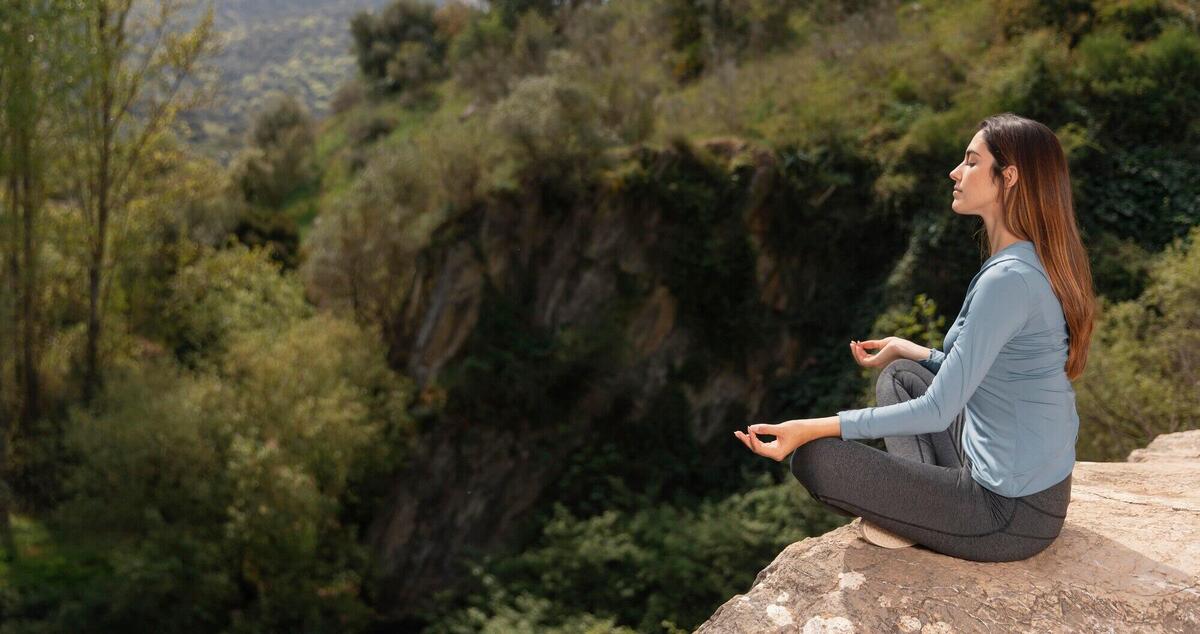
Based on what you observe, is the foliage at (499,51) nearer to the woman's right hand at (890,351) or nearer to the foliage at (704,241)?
the foliage at (704,241)

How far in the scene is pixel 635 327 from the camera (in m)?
13.1

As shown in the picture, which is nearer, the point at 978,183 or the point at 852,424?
the point at 852,424

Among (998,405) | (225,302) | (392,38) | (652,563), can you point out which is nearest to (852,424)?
(998,405)

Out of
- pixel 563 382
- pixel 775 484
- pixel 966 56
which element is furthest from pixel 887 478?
pixel 966 56

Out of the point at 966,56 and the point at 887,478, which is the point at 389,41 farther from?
the point at 887,478

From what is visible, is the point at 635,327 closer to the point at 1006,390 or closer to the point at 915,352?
the point at 915,352

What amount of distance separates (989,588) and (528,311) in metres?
11.2

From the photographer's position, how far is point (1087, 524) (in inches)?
115

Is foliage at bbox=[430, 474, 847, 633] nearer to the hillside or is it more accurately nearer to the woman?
the woman

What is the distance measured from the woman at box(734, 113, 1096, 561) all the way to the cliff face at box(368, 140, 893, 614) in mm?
10367

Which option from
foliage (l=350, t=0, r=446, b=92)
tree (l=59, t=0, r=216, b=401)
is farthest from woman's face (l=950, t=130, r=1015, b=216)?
foliage (l=350, t=0, r=446, b=92)

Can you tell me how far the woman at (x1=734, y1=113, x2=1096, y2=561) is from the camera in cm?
226

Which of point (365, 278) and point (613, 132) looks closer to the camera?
point (613, 132)

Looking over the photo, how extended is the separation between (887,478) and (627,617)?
7.99 metres
